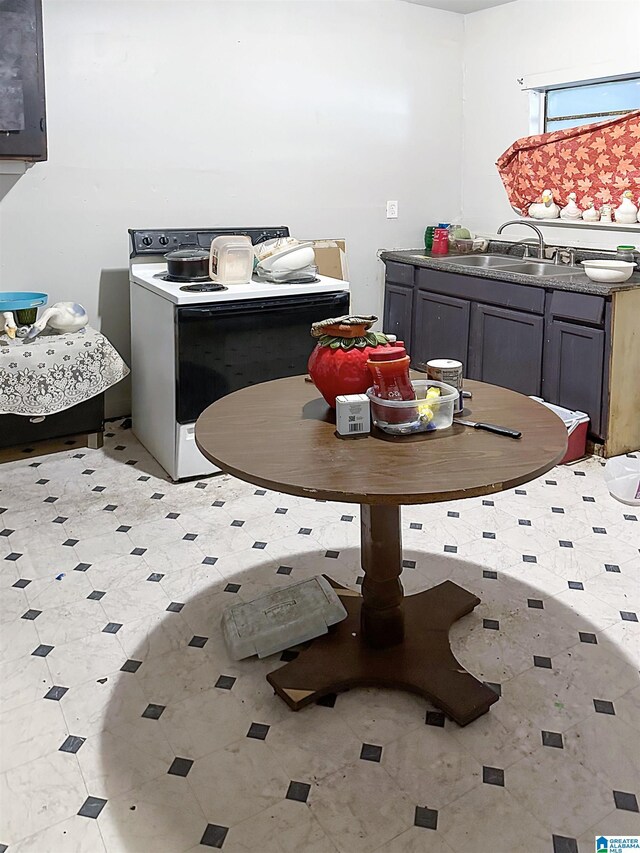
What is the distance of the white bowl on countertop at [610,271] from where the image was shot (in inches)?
134

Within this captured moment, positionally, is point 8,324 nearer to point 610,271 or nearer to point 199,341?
point 199,341

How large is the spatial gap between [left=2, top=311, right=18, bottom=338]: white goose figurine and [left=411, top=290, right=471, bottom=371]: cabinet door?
7.45 ft

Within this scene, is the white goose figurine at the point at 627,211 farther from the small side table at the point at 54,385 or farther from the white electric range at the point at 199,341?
the small side table at the point at 54,385

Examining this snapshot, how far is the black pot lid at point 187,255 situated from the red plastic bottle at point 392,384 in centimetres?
181

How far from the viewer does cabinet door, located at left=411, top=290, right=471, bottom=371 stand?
420 centimetres

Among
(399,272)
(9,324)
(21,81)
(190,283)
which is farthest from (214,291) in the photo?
(399,272)

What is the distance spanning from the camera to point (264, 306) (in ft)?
11.1

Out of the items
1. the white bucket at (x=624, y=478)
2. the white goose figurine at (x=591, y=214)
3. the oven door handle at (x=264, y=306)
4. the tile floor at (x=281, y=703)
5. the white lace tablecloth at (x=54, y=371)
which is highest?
the white goose figurine at (x=591, y=214)

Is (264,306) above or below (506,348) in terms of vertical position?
above

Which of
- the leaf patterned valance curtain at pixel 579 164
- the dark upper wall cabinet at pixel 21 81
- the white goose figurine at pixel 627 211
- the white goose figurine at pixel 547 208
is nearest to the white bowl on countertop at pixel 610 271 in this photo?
the white goose figurine at pixel 627 211

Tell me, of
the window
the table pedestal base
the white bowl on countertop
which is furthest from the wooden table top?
the window

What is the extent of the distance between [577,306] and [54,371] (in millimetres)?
2396

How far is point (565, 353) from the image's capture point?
11.9 feet

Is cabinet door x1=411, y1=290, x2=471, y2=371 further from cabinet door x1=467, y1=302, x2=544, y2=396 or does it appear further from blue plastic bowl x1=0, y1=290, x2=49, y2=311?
blue plastic bowl x1=0, y1=290, x2=49, y2=311
